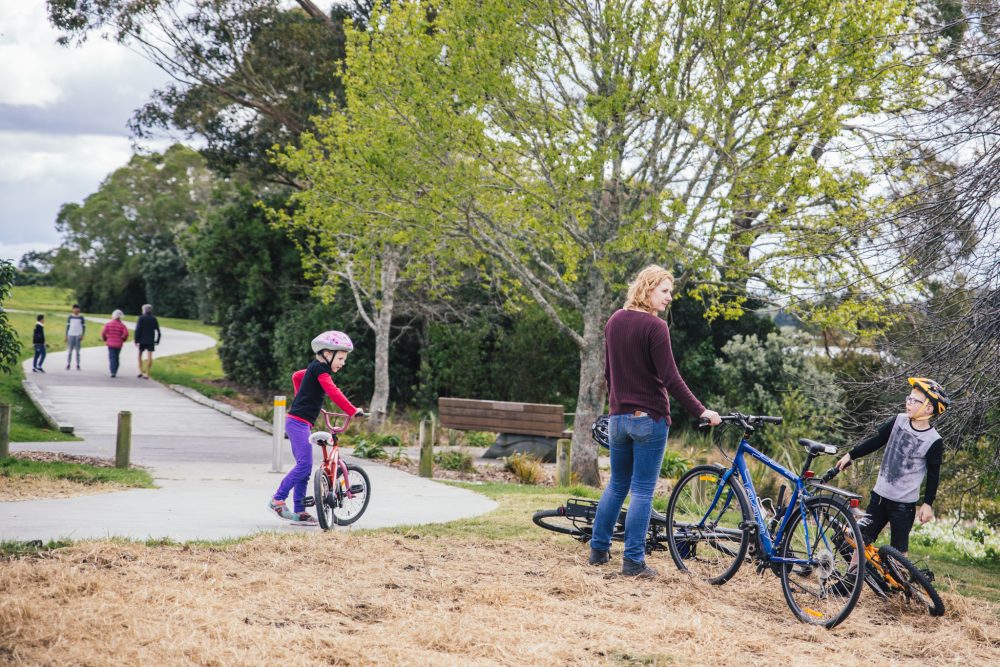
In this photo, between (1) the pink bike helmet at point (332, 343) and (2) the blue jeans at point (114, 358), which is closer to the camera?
(1) the pink bike helmet at point (332, 343)

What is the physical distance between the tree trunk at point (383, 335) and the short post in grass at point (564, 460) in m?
7.43

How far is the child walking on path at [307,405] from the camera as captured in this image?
312 inches

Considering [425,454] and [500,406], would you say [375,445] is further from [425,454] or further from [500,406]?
[425,454]

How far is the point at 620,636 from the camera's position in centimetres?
516

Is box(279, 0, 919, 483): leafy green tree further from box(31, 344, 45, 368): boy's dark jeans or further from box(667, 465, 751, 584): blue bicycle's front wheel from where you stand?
box(31, 344, 45, 368): boy's dark jeans

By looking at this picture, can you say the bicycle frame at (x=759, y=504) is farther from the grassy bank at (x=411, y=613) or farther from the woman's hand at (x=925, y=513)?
the woman's hand at (x=925, y=513)

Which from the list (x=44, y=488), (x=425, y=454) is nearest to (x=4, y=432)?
(x=44, y=488)

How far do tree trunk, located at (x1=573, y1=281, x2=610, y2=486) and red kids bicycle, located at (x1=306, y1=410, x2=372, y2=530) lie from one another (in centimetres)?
537

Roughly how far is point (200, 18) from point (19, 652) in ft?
76.6

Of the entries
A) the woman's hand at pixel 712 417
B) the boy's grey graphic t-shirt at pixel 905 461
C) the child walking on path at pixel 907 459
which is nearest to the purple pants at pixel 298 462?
the woman's hand at pixel 712 417

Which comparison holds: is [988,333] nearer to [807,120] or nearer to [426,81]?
[807,120]

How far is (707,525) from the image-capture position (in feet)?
22.4

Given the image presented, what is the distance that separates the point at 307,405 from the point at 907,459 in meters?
4.52

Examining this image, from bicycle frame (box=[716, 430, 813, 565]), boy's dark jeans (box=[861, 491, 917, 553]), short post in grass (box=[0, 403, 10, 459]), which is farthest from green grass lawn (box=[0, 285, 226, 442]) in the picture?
boy's dark jeans (box=[861, 491, 917, 553])
